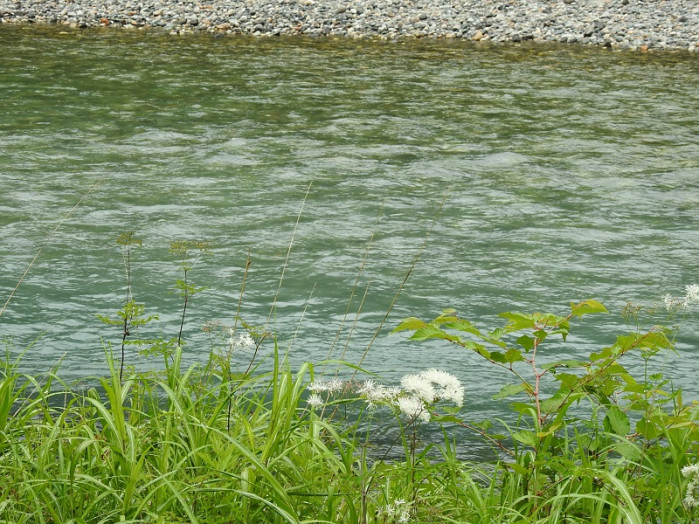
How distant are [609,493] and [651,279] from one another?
3404 mm

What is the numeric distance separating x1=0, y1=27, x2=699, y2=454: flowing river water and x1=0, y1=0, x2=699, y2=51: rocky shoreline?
2236 millimetres

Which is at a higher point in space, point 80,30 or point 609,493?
point 609,493

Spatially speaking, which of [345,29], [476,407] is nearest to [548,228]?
[476,407]

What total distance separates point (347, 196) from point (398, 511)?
5.10 meters

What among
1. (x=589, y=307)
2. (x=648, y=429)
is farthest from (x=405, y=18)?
(x=648, y=429)

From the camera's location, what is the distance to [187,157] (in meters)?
8.34

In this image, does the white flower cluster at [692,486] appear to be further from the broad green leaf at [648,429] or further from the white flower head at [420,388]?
the white flower head at [420,388]

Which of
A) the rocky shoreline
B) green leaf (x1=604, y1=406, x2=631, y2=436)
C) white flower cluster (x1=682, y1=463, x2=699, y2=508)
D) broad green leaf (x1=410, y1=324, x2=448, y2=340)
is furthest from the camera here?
the rocky shoreline

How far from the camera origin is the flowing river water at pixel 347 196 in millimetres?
5242

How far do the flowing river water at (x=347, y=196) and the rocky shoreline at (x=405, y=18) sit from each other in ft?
7.34

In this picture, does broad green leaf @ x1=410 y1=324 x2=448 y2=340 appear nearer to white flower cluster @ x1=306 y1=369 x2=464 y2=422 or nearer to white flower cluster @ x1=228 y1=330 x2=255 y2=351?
white flower cluster @ x1=306 y1=369 x2=464 y2=422

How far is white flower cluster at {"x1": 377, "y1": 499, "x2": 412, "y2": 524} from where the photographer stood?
2420mm

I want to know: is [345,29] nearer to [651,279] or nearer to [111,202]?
[111,202]

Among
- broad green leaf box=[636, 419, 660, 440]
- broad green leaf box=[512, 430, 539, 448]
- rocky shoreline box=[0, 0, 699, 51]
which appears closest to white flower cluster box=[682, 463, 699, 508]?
broad green leaf box=[636, 419, 660, 440]
